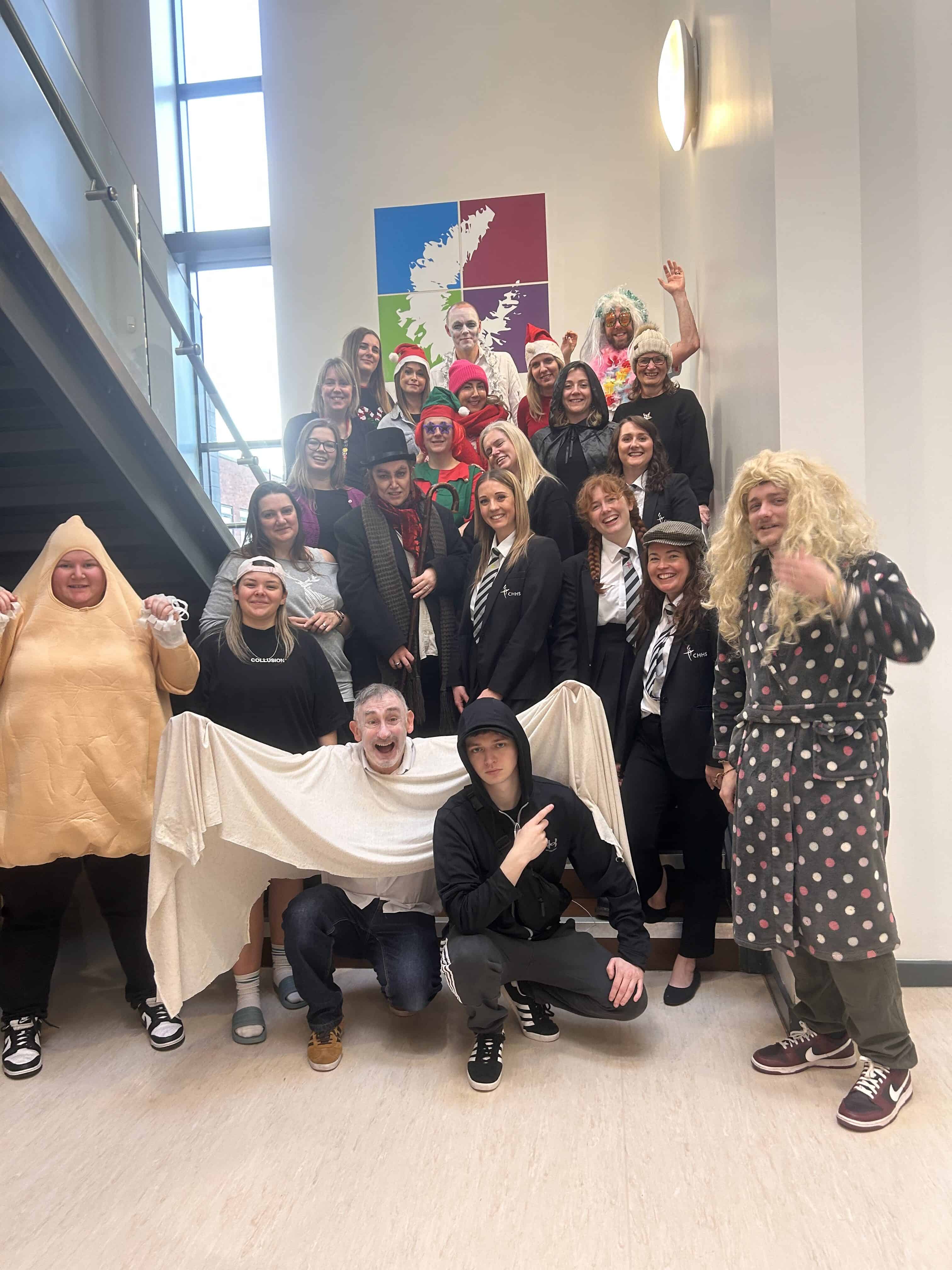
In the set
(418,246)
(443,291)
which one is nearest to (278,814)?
(443,291)

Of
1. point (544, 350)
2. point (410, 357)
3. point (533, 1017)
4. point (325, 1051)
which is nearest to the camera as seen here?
point (325, 1051)

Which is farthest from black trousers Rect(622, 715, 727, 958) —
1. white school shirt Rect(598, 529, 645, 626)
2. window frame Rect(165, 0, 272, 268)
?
window frame Rect(165, 0, 272, 268)

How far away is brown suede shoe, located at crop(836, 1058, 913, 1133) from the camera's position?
207 cm

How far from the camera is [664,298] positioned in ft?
21.7

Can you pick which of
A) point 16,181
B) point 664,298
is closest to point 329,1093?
point 16,181

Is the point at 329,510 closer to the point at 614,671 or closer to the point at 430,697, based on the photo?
the point at 430,697

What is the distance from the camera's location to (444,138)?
684cm

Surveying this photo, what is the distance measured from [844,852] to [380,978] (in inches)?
54.6

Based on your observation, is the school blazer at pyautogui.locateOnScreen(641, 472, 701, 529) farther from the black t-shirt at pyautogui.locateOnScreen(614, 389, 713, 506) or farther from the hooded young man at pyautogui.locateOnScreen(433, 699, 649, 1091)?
the hooded young man at pyautogui.locateOnScreen(433, 699, 649, 1091)

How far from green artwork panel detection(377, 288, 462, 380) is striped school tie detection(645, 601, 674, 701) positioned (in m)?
4.72

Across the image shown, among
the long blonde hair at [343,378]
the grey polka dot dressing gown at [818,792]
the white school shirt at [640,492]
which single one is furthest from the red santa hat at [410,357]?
the grey polka dot dressing gown at [818,792]

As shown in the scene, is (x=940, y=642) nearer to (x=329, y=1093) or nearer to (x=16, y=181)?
(x=329, y=1093)

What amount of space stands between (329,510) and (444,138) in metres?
4.56

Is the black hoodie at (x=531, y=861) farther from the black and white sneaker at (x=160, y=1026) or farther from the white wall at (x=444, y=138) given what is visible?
the white wall at (x=444, y=138)
